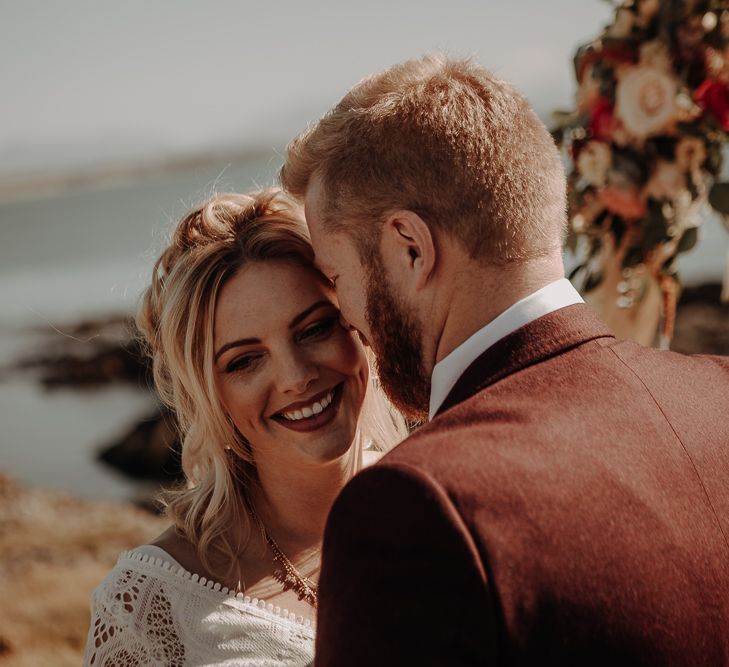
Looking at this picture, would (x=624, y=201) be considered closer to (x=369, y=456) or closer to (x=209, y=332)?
(x=369, y=456)

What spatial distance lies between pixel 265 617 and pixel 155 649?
304 mm

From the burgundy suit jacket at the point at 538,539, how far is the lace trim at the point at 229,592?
45.0 inches

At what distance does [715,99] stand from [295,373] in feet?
4.85

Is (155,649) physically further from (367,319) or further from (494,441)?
(494,441)

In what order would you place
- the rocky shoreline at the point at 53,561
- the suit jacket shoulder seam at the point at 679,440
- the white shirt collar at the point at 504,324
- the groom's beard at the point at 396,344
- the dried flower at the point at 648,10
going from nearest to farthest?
the suit jacket shoulder seam at the point at 679,440 < the white shirt collar at the point at 504,324 < the groom's beard at the point at 396,344 < the dried flower at the point at 648,10 < the rocky shoreline at the point at 53,561

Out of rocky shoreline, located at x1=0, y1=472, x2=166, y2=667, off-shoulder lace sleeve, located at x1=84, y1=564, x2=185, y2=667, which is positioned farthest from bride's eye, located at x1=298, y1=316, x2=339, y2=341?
rocky shoreline, located at x1=0, y1=472, x2=166, y2=667

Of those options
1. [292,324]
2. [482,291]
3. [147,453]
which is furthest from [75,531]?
[482,291]

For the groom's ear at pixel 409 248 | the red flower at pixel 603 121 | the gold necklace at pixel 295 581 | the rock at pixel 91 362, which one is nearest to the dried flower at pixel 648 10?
the red flower at pixel 603 121

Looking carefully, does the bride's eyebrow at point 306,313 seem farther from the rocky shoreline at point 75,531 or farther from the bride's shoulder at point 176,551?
the rocky shoreline at point 75,531

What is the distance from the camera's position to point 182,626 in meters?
2.42

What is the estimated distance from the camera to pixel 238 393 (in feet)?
8.52

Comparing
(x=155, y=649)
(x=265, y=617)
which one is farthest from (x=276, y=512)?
(x=155, y=649)

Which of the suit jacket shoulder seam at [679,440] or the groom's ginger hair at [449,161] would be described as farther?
the groom's ginger hair at [449,161]

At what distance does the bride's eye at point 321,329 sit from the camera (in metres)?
2.59
